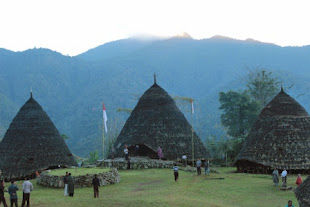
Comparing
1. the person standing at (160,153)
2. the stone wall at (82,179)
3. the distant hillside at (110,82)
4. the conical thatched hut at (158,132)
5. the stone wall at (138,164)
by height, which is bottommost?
the stone wall at (82,179)

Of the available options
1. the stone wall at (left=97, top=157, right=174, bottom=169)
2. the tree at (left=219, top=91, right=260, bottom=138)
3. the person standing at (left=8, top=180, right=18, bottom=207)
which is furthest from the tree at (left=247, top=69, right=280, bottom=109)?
the person standing at (left=8, top=180, right=18, bottom=207)

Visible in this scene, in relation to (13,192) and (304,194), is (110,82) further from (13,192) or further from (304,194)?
(304,194)

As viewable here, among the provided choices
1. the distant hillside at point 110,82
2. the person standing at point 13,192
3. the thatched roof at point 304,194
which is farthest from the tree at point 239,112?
the person standing at point 13,192

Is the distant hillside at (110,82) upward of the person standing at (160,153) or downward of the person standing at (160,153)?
upward

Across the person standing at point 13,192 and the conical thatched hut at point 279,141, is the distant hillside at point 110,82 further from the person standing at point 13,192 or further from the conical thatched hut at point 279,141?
the person standing at point 13,192

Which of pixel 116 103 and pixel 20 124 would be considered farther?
pixel 116 103

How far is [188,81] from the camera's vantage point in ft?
601

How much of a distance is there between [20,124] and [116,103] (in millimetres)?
95551

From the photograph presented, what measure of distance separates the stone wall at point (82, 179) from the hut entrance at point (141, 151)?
439 inches

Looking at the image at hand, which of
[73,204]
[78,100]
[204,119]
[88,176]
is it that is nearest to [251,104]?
[88,176]

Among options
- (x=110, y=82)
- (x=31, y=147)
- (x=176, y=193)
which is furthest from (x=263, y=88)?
(x=110, y=82)

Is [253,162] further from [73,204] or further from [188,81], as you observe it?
[188,81]

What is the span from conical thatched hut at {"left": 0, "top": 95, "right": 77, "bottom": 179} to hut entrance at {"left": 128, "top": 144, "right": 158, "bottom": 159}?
220 inches

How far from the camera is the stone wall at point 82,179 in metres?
25.7
